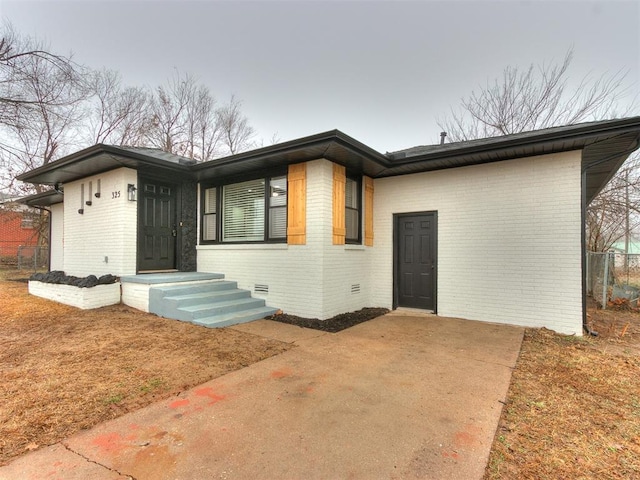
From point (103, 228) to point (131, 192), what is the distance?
1169 mm

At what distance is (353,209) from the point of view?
6688mm

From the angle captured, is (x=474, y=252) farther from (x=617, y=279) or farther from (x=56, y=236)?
(x=56, y=236)

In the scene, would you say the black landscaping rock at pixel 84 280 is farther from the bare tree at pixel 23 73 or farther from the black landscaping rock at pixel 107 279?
the bare tree at pixel 23 73

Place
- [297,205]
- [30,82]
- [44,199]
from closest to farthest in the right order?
[297,205] < [30,82] < [44,199]

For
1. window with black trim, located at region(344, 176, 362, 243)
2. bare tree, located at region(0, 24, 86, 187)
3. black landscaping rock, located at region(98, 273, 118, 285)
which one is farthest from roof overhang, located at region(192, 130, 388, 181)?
bare tree, located at region(0, 24, 86, 187)

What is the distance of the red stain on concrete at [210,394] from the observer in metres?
2.66

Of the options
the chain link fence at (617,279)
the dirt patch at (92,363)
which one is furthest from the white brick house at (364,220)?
the chain link fence at (617,279)

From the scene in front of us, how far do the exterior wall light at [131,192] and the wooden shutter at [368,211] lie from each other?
4.76 metres

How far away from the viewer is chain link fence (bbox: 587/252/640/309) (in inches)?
288

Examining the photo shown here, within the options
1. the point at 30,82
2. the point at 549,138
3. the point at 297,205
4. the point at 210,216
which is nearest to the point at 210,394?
the point at 297,205

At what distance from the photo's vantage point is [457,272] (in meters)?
6.00

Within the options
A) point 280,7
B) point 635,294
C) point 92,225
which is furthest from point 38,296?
point 635,294

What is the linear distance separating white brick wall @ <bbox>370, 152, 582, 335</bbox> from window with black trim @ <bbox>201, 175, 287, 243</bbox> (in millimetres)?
2609

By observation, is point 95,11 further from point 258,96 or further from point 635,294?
point 635,294
